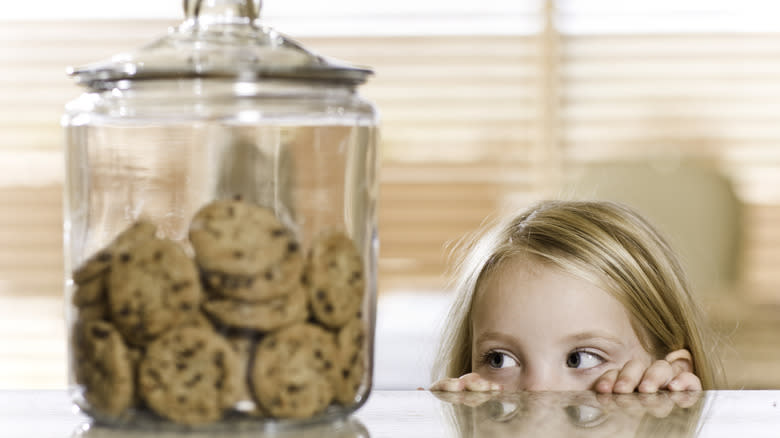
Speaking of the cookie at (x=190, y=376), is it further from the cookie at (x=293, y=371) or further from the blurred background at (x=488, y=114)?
the blurred background at (x=488, y=114)

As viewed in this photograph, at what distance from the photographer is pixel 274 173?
50 centimetres

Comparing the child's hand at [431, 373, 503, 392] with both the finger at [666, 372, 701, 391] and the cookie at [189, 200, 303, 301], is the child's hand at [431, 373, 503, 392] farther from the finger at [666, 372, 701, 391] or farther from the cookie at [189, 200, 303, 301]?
the cookie at [189, 200, 303, 301]

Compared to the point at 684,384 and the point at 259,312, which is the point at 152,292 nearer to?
the point at 259,312

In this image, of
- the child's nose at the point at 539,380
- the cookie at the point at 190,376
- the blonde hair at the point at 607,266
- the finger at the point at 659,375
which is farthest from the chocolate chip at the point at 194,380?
the blonde hair at the point at 607,266

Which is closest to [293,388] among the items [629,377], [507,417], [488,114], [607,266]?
[507,417]

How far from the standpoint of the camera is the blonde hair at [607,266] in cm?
116

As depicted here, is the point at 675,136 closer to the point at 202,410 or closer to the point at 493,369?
the point at 493,369

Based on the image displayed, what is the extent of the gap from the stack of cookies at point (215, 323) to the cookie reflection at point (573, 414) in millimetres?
86

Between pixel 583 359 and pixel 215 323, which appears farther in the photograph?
pixel 583 359

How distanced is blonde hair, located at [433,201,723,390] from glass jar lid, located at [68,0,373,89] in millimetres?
689

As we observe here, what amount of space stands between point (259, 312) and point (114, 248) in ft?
0.27

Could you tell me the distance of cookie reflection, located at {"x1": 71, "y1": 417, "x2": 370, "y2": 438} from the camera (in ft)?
1.49

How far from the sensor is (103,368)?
0.47 m

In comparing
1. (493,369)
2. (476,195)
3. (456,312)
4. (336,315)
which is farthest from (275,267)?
(476,195)
